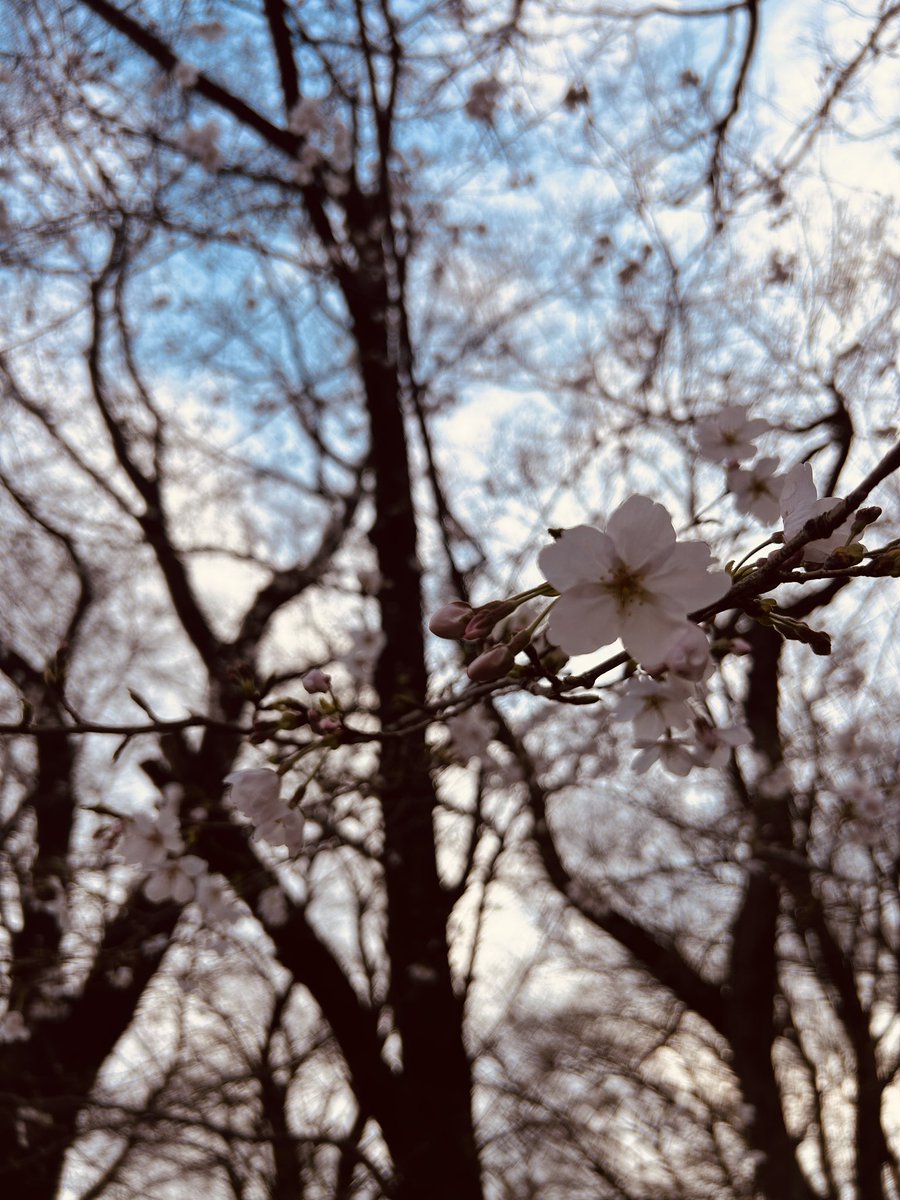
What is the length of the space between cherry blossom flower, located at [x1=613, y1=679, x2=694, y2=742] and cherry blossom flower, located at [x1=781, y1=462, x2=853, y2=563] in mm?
243

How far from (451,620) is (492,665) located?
0.09 metres

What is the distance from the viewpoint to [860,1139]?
5145 mm

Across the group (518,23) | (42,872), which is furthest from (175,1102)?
(518,23)

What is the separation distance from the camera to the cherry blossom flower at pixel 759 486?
5.66 feet

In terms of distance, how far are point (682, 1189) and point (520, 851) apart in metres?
4.54

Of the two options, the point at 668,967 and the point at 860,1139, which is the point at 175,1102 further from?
the point at 860,1139

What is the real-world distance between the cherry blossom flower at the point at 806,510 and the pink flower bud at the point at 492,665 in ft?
1.14

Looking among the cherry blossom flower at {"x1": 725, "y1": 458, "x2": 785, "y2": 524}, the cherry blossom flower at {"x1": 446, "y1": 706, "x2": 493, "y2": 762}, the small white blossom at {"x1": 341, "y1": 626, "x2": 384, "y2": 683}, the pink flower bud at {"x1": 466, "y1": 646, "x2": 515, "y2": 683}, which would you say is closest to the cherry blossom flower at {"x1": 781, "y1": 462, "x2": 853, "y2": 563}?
the pink flower bud at {"x1": 466, "y1": 646, "x2": 515, "y2": 683}

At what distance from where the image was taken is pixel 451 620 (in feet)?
3.48

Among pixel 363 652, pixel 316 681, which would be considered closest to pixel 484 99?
pixel 363 652

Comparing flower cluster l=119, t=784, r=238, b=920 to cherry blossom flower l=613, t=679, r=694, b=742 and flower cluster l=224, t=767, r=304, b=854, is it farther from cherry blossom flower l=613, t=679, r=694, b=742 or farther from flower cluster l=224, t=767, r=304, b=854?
cherry blossom flower l=613, t=679, r=694, b=742

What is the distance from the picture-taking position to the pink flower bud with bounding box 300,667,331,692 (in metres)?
1.42

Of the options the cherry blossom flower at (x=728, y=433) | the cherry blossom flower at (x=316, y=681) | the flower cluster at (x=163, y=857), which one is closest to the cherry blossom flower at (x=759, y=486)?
the cherry blossom flower at (x=728, y=433)

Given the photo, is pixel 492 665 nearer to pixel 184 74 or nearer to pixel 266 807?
pixel 266 807
